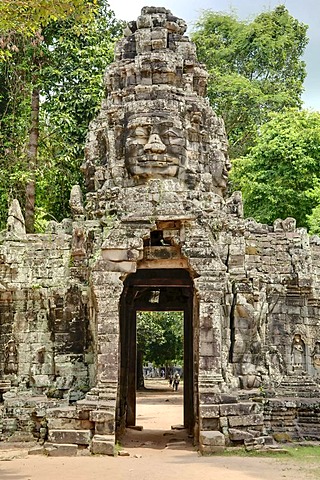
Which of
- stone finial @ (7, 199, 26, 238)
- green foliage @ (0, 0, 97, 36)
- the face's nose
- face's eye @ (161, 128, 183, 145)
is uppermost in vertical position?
green foliage @ (0, 0, 97, 36)

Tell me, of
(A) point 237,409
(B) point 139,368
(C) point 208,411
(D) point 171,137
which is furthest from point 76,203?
(B) point 139,368

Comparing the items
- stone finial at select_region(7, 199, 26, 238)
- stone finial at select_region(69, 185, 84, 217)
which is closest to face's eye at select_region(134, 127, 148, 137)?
stone finial at select_region(69, 185, 84, 217)

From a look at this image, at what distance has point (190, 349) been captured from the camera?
16.1 metres

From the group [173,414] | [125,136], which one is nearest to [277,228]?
[125,136]

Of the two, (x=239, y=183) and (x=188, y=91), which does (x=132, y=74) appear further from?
(x=239, y=183)

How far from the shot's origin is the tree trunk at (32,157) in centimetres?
2161

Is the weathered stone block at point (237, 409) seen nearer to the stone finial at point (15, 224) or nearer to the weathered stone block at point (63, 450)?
the weathered stone block at point (63, 450)

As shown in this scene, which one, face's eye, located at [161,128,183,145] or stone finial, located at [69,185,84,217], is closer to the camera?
face's eye, located at [161,128,183,145]

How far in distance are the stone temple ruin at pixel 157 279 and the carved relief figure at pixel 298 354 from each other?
23 mm

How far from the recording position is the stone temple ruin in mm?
12328

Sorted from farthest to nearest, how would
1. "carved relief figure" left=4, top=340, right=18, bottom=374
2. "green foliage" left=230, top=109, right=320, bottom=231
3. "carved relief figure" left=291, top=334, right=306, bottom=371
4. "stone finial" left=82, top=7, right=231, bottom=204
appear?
1. "green foliage" left=230, top=109, right=320, bottom=231
2. "carved relief figure" left=291, top=334, right=306, bottom=371
3. "carved relief figure" left=4, top=340, right=18, bottom=374
4. "stone finial" left=82, top=7, right=231, bottom=204

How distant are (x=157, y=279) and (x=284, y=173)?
10.1m

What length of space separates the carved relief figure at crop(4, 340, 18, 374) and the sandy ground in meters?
1.85

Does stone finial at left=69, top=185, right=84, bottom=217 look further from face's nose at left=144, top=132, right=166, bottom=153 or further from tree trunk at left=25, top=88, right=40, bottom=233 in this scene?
tree trunk at left=25, top=88, right=40, bottom=233
